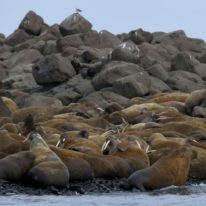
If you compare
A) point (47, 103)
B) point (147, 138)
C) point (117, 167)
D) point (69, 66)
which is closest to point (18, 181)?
point (117, 167)

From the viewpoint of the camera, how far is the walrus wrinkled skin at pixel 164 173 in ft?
49.1

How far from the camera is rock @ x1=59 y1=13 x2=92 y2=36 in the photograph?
155 ft

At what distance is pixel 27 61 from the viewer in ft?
143

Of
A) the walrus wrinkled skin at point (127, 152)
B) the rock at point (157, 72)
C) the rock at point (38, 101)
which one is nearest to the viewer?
the walrus wrinkled skin at point (127, 152)

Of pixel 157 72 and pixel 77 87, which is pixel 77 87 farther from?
pixel 157 72

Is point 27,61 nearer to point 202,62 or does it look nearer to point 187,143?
point 202,62

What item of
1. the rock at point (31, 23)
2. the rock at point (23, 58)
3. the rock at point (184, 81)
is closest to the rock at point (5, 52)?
the rock at point (23, 58)

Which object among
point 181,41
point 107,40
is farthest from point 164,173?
point 181,41

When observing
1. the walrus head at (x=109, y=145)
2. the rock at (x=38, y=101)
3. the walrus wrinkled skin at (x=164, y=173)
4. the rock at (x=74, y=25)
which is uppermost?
the rock at (x=74, y=25)

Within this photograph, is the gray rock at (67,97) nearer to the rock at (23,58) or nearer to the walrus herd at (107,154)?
the rock at (23,58)

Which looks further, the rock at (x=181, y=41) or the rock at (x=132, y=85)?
the rock at (x=181, y=41)

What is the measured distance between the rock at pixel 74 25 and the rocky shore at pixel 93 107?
0.06 metres

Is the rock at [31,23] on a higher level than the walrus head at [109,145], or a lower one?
higher

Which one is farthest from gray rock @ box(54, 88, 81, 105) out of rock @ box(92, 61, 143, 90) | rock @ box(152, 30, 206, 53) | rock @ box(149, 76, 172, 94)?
rock @ box(152, 30, 206, 53)
